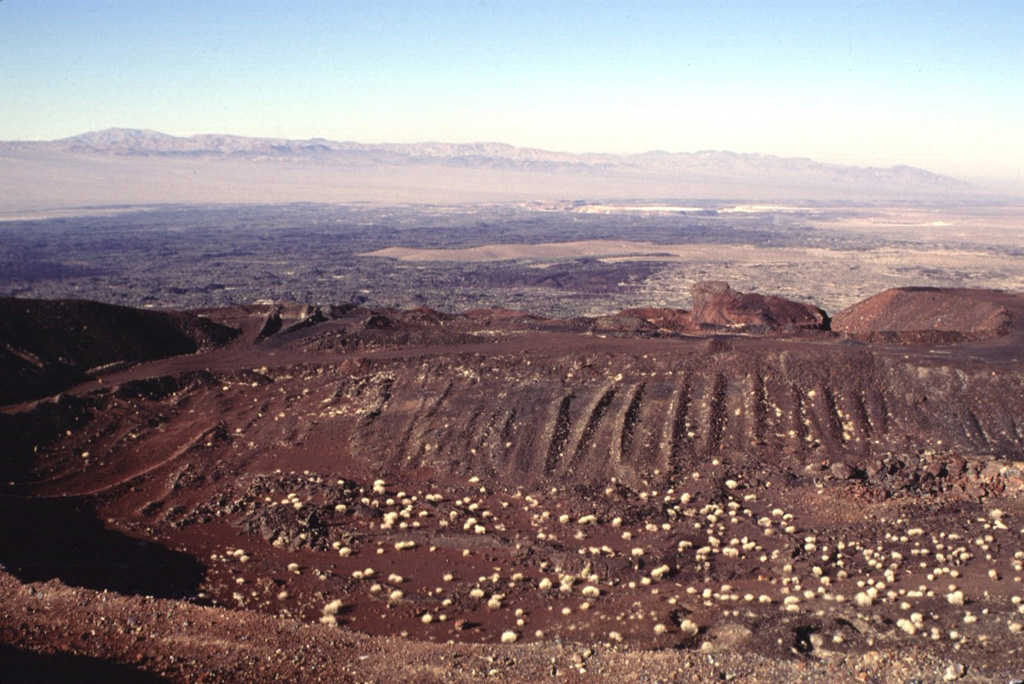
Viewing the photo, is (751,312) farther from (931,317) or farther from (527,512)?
(527,512)

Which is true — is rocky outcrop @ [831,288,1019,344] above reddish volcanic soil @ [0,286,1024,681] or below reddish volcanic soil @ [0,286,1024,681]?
above

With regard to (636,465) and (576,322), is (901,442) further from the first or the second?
(576,322)

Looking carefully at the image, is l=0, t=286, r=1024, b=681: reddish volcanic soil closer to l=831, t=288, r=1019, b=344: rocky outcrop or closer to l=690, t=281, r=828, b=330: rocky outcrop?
l=831, t=288, r=1019, b=344: rocky outcrop

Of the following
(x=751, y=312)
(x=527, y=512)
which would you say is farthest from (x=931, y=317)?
(x=527, y=512)

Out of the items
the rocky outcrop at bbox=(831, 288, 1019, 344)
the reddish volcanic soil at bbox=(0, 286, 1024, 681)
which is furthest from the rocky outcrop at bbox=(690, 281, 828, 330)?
the reddish volcanic soil at bbox=(0, 286, 1024, 681)

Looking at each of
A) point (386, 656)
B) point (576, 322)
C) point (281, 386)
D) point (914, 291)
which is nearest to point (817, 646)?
point (386, 656)

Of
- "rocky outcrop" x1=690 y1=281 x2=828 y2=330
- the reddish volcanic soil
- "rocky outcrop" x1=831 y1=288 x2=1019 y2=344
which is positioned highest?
"rocky outcrop" x1=831 y1=288 x2=1019 y2=344

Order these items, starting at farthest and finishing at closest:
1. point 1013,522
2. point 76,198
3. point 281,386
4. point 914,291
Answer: point 76,198, point 914,291, point 281,386, point 1013,522

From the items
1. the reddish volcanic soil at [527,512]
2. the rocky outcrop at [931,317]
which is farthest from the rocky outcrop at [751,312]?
the reddish volcanic soil at [527,512]
